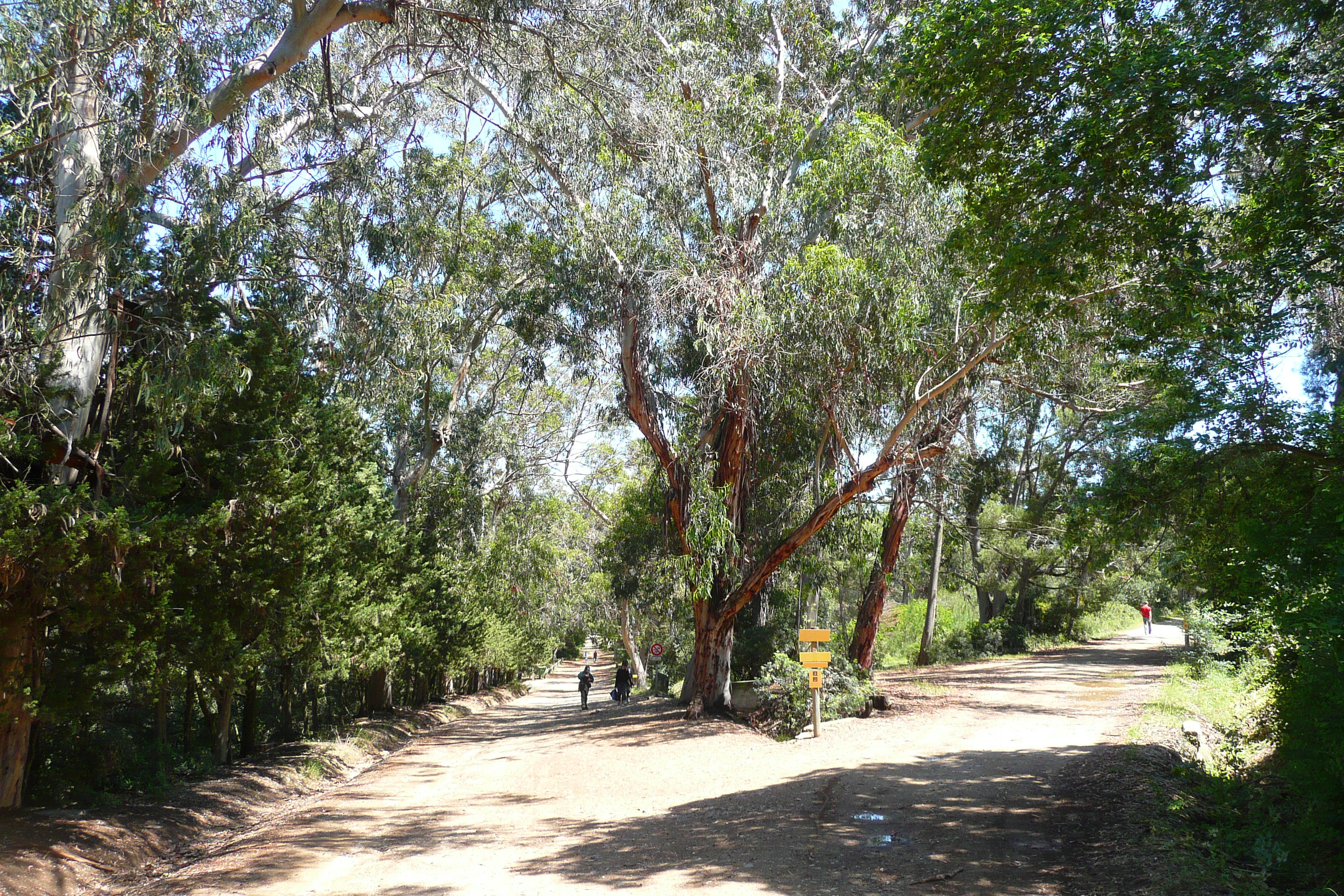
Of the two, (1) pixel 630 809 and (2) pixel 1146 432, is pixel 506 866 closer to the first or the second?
(1) pixel 630 809

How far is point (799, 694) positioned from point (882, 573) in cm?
509

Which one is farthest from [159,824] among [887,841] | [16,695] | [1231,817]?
[1231,817]

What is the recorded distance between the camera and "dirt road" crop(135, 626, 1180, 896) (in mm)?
7309

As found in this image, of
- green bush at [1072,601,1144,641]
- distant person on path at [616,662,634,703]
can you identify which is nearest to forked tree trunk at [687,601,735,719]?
distant person on path at [616,662,634,703]

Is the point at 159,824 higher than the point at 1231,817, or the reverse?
the point at 1231,817

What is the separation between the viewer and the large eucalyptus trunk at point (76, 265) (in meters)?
8.27

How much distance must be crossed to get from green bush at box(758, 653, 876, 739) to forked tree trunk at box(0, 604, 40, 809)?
11.1 metres

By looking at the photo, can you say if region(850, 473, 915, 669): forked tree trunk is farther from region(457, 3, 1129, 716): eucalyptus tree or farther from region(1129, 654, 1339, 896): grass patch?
region(1129, 654, 1339, 896): grass patch

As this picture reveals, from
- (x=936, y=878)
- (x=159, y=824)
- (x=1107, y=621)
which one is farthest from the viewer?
(x=1107, y=621)

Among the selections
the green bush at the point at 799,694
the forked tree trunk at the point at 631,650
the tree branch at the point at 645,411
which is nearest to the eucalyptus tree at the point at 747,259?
the tree branch at the point at 645,411

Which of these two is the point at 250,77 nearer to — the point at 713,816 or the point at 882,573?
the point at 713,816

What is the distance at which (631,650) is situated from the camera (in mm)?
41156

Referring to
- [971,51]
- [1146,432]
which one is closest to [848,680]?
[1146,432]

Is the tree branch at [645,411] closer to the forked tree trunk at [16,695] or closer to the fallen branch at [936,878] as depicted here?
the fallen branch at [936,878]
